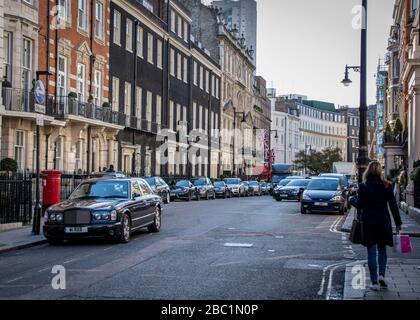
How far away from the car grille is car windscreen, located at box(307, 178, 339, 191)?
1565cm

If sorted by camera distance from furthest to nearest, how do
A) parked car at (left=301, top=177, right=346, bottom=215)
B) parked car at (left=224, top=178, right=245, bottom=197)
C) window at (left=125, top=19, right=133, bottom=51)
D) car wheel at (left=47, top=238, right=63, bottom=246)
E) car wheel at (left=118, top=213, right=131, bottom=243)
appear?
parked car at (left=224, top=178, right=245, bottom=197) → window at (left=125, top=19, right=133, bottom=51) → parked car at (left=301, top=177, right=346, bottom=215) → car wheel at (left=47, top=238, right=63, bottom=246) → car wheel at (left=118, top=213, right=131, bottom=243)

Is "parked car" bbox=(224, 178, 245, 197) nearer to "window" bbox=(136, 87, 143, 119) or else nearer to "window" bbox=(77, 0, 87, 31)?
"window" bbox=(136, 87, 143, 119)

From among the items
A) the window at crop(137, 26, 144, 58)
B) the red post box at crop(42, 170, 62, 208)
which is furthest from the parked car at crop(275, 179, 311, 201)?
the red post box at crop(42, 170, 62, 208)

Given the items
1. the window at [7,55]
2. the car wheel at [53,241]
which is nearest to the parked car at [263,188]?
the window at [7,55]

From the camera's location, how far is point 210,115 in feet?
222

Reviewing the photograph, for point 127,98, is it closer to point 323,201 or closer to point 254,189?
point 254,189

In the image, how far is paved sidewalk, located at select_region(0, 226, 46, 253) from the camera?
14178 mm

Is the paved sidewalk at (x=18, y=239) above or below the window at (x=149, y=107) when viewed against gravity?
below

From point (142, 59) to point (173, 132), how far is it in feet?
29.0

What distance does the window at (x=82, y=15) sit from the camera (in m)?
34.7

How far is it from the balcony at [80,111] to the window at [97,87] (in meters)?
0.86

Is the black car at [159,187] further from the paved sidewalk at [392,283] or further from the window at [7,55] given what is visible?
the paved sidewalk at [392,283]
